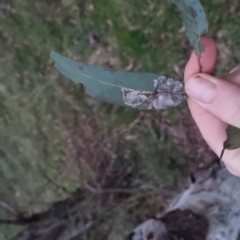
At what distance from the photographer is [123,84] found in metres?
0.55

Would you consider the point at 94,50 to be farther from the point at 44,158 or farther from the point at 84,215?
the point at 84,215

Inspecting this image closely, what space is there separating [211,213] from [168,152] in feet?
0.65

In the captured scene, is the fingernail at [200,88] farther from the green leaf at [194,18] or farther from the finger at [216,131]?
the finger at [216,131]

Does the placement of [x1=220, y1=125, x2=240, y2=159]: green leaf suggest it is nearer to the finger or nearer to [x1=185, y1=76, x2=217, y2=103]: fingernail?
[x1=185, y1=76, x2=217, y2=103]: fingernail

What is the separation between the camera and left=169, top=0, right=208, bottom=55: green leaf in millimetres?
503

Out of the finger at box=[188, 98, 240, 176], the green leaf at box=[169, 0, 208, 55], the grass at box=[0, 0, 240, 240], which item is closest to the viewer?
the green leaf at box=[169, 0, 208, 55]

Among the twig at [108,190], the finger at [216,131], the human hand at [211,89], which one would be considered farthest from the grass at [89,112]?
the human hand at [211,89]

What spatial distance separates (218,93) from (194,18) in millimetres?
115

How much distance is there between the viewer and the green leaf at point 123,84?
0.55 meters

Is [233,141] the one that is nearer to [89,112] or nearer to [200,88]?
[200,88]

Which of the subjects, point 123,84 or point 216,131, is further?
point 216,131

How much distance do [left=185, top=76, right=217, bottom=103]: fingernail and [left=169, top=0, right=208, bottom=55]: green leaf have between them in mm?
47

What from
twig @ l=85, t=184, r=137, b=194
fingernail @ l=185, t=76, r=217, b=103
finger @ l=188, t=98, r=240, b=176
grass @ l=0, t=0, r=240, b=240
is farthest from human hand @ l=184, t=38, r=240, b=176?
twig @ l=85, t=184, r=137, b=194

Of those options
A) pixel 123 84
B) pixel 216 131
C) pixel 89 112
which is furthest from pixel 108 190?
pixel 123 84
